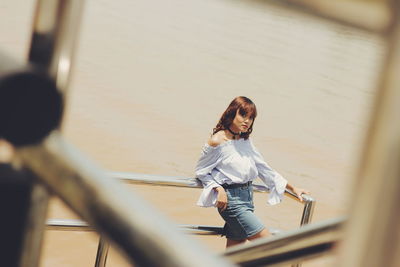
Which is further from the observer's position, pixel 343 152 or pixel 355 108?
pixel 355 108

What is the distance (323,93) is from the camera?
17906 mm

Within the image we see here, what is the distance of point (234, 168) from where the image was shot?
3.68 m

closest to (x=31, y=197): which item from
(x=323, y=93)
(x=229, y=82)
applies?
(x=229, y=82)

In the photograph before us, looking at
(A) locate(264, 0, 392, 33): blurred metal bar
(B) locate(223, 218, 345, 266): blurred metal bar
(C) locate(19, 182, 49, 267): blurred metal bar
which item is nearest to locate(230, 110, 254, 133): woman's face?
(B) locate(223, 218, 345, 266): blurred metal bar

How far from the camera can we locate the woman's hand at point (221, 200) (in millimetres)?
3596

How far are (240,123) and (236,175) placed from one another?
1.09 ft

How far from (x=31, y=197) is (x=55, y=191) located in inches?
2.4

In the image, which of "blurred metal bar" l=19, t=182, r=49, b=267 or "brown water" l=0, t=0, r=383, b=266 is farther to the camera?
"brown water" l=0, t=0, r=383, b=266

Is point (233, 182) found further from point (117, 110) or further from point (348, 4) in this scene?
point (117, 110)

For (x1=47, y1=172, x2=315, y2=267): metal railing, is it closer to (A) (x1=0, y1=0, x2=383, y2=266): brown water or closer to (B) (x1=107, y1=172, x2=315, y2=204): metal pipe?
(B) (x1=107, y1=172, x2=315, y2=204): metal pipe

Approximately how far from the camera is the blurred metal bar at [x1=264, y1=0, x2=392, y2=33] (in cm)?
33

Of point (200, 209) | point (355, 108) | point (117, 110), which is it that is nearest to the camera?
point (200, 209)

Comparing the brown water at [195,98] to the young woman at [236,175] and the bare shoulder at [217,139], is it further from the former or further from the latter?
the bare shoulder at [217,139]

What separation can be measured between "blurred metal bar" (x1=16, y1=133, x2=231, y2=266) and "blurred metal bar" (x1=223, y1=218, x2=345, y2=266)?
220 millimetres
